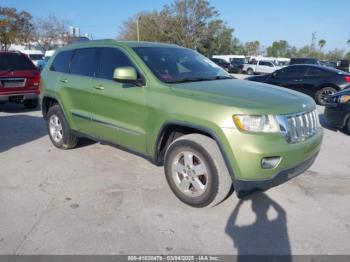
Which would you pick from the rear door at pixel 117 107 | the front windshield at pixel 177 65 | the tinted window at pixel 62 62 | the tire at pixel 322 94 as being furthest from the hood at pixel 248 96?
the tire at pixel 322 94

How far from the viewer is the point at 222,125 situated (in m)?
3.18

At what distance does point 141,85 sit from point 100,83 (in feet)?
2.77

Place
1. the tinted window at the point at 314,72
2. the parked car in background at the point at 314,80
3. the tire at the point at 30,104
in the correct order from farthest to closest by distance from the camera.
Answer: the tinted window at the point at 314,72
the parked car in background at the point at 314,80
the tire at the point at 30,104

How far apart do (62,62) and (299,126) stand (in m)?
3.96

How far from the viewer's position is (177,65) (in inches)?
171

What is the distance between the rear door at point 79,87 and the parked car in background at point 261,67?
1111 inches

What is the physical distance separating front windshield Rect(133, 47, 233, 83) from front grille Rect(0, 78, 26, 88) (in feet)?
18.8

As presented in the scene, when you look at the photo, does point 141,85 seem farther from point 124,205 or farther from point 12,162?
point 12,162

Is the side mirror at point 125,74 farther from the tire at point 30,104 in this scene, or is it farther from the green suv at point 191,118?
the tire at point 30,104

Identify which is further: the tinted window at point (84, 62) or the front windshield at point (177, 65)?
the tinted window at point (84, 62)

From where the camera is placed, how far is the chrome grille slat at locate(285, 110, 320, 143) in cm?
328

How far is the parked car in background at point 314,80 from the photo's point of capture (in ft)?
36.9

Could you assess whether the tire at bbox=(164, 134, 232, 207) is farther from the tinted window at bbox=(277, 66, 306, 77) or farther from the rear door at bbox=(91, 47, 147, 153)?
the tinted window at bbox=(277, 66, 306, 77)

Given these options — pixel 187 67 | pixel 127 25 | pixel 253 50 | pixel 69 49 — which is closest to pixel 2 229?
pixel 187 67
